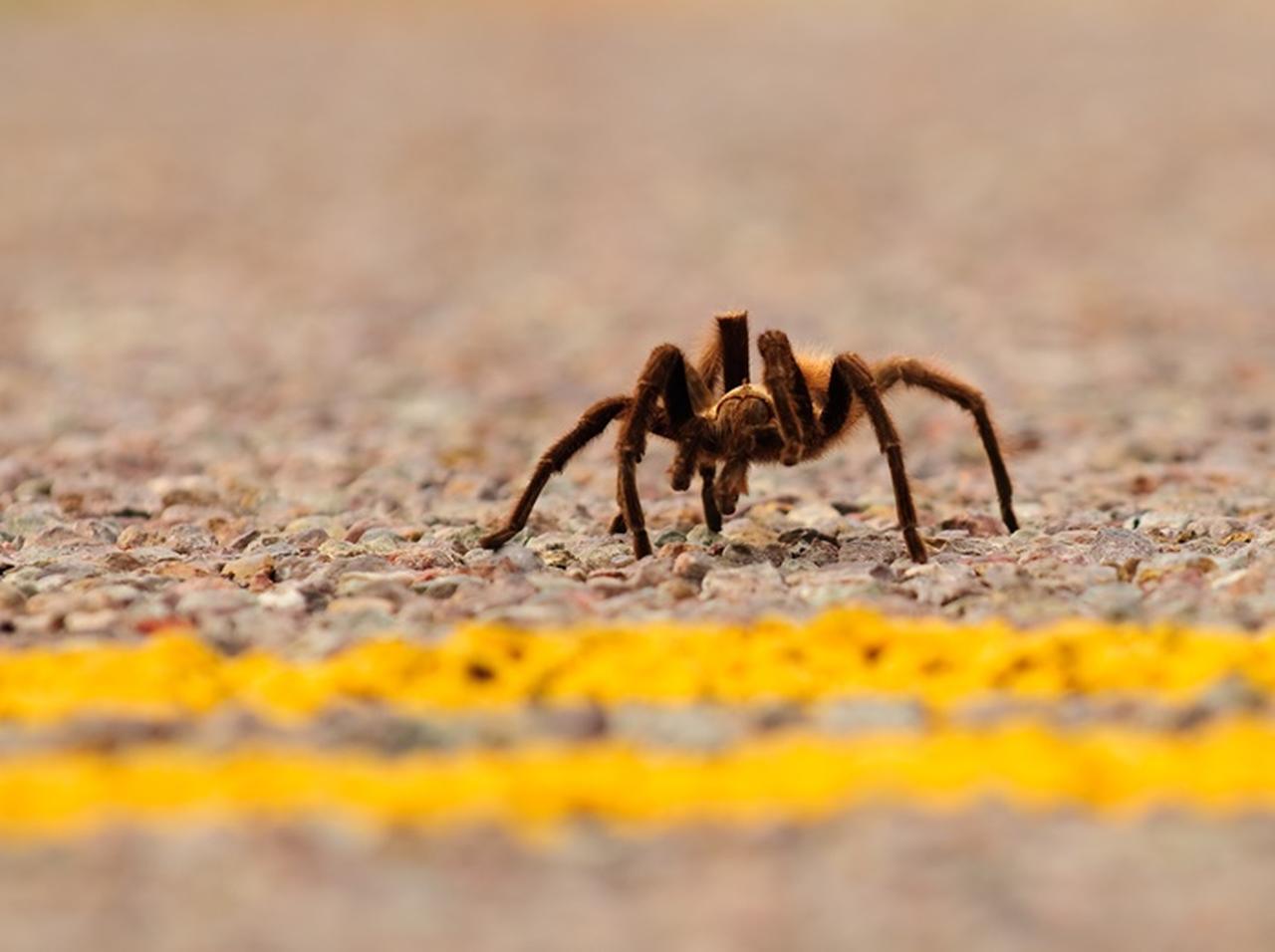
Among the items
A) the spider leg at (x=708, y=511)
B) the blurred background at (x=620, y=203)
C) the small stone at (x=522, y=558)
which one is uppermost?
the blurred background at (x=620, y=203)

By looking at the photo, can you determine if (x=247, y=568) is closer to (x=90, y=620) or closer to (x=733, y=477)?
(x=90, y=620)

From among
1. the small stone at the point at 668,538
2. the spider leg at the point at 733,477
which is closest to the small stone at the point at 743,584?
the spider leg at the point at 733,477

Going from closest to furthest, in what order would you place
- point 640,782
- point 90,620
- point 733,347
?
point 640,782, point 90,620, point 733,347

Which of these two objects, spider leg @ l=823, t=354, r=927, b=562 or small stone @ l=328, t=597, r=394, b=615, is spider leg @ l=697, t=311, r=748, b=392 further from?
small stone @ l=328, t=597, r=394, b=615

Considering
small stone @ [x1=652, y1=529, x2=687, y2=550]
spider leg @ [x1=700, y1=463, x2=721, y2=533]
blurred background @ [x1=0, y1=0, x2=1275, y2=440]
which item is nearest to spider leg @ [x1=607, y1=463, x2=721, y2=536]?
spider leg @ [x1=700, y1=463, x2=721, y2=533]

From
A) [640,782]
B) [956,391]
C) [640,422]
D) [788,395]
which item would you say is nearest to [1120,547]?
[956,391]

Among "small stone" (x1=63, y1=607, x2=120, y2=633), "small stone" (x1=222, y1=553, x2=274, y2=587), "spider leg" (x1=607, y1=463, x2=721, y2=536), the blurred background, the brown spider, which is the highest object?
the blurred background

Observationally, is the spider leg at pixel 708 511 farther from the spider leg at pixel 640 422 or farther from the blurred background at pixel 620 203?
the blurred background at pixel 620 203
